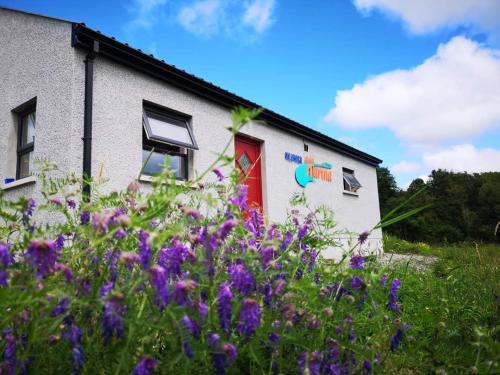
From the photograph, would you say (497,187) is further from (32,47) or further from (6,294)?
(6,294)

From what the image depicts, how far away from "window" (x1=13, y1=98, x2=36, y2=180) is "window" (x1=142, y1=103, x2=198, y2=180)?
1.81 metres

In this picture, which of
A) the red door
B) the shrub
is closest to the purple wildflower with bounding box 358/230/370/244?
the shrub

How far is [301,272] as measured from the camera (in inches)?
71.7

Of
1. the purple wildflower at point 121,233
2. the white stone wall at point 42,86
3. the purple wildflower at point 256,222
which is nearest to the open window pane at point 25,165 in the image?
the white stone wall at point 42,86

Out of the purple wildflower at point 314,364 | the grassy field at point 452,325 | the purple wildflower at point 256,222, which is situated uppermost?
the purple wildflower at point 256,222

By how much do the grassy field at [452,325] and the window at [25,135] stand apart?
582cm

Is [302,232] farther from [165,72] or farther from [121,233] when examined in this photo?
[165,72]

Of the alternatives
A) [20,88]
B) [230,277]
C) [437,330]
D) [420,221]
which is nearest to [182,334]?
[230,277]

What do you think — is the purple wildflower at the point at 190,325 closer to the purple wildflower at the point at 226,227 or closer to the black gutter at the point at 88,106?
the purple wildflower at the point at 226,227

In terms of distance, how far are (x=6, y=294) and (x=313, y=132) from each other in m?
9.54

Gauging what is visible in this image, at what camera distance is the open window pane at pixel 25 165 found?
233 inches

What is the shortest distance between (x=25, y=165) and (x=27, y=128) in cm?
64

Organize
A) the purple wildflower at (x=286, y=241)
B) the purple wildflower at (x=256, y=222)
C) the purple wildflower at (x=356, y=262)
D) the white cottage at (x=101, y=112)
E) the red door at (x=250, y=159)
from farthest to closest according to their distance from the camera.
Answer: the red door at (x=250, y=159)
the white cottage at (x=101, y=112)
the purple wildflower at (x=256, y=222)
the purple wildflower at (x=286, y=241)
the purple wildflower at (x=356, y=262)

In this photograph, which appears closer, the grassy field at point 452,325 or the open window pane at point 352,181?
the grassy field at point 452,325
